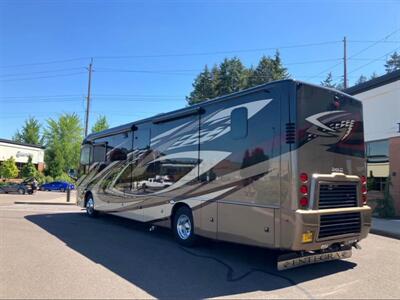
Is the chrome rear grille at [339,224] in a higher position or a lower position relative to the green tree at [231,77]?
lower

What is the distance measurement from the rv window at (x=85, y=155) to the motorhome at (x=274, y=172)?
6404mm

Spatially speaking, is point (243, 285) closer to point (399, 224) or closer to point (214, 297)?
point (214, 297)

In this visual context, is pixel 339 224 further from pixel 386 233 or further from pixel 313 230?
pixel 386 233

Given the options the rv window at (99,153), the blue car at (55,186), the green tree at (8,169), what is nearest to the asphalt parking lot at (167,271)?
the rv window at (99,153)

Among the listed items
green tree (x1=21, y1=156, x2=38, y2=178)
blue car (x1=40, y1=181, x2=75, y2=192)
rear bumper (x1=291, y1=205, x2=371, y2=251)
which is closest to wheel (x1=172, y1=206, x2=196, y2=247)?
rear bumper (x1=291, y1=205, x2=371, y2=251)

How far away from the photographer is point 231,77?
68750 mm

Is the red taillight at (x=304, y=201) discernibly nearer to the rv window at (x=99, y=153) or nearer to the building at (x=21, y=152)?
the rv window at (x=99, y=153)

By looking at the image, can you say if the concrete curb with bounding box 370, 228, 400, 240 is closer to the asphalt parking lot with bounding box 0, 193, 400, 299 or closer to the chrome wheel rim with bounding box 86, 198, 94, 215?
the asphalt parking lot with bounding box 0, 193, 400, 299

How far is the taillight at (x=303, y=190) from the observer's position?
21.0 feet

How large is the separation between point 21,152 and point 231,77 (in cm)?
3668

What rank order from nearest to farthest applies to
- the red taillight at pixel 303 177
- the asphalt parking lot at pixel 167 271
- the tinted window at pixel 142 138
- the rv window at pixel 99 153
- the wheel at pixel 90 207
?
the asphalt parking lot at pixel 167 271
the red taillight at pixel 303 177
the tinted window at pixel 142 138
the rv window at pixel 99 153
the wheel at pixel 90 207

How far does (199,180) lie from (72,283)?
3573 millimetres

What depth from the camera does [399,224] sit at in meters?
13.3

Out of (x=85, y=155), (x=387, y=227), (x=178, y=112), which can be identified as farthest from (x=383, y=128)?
(x=85, y=155)
